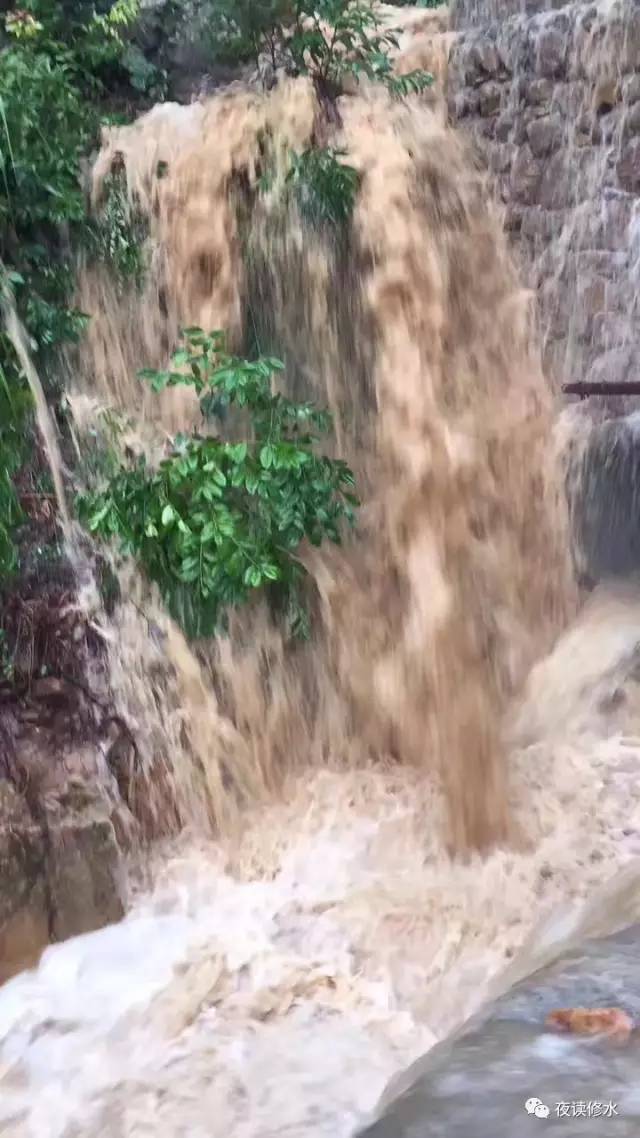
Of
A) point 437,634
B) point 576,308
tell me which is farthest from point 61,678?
point 576,308

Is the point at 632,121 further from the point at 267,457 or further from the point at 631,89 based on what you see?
the point at 267,457

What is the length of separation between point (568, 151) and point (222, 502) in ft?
8.64

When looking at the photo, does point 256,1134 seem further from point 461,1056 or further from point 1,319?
point 1,319

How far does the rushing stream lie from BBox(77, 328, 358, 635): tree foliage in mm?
332

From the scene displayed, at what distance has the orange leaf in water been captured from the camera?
6.27 feet

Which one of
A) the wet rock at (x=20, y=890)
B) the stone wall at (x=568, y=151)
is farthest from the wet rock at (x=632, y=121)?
the wet rock at (x=20, y=890)

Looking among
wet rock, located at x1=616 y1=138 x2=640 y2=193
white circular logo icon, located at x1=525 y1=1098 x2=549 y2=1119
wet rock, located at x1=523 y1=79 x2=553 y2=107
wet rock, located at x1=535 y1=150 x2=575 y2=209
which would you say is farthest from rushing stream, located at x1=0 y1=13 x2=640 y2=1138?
white circular logo icon, located at x1=525 y1=1098 x2=549 y2=1119

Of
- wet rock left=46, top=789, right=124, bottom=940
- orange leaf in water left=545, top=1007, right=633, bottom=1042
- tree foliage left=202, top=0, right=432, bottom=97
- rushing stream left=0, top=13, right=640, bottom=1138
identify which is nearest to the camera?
orange leaf in water left=545, top=1007, right=633, bottom=1042

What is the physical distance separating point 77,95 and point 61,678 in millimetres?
3208

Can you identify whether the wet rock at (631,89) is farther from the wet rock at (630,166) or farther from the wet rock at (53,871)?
the wet rock at (53,871)

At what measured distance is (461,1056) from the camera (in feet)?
6.35

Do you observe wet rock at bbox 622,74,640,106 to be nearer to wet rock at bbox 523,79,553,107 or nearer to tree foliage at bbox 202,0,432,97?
wet rock at bbox 523,79,553,107

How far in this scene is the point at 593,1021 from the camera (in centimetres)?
195

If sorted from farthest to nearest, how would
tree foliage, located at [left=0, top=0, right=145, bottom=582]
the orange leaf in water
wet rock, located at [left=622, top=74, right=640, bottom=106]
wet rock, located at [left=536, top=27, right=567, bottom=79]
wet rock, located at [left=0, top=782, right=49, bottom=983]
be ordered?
wet rock, located at [left=536, top=27, right=567, bottom=79] < wet rock, located at [left=622, top=74, right=640, bottom=106] < tree foliage, located at [left=0, top=0, right=145, bottom=582] < wet rock, located at [left=0, top=782, right=49, bottom=983] < the orange leaf in water
